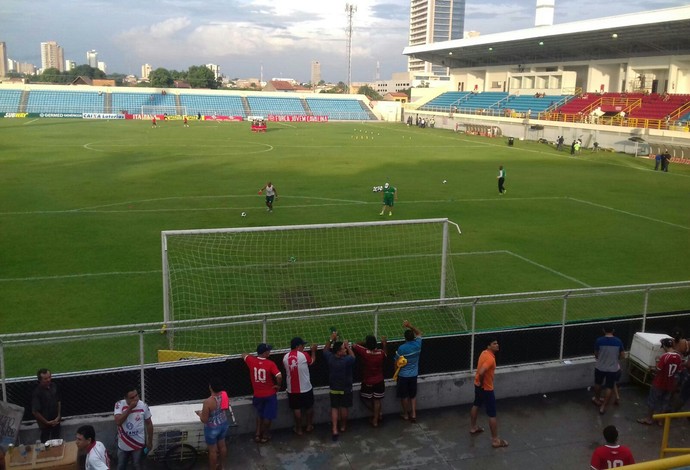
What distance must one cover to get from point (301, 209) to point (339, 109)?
77710 mm

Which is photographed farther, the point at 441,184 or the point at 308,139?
the point at 308,139

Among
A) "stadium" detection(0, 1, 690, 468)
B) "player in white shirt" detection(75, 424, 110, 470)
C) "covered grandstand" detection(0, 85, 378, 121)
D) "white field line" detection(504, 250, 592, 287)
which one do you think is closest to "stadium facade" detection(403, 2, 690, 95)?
"stadium" detection(0, 1, 690, 468)

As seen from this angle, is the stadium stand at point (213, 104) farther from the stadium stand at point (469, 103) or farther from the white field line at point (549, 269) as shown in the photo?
the white field line at point (549, 269)

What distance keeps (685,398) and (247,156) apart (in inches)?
1457

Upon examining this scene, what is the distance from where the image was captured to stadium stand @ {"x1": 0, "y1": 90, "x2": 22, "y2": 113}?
86037mm

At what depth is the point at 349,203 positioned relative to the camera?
26875 mm

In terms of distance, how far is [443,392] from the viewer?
9.94 m

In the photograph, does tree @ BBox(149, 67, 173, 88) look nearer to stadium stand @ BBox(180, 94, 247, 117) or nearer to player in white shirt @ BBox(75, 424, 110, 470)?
stadium stand @ BBox(180, 94, 247, 117)

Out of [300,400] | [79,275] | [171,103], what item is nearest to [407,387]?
[300,400]

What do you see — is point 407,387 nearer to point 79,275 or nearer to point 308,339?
point 308,339

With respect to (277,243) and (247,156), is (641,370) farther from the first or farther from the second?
(247,156)

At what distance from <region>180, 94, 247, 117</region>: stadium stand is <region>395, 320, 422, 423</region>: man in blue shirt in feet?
293

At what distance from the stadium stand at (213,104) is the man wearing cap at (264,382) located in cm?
8946

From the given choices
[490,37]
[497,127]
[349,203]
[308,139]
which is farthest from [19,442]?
[490,37]
